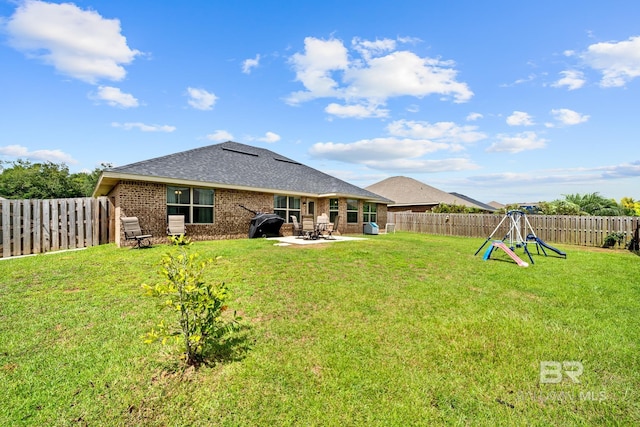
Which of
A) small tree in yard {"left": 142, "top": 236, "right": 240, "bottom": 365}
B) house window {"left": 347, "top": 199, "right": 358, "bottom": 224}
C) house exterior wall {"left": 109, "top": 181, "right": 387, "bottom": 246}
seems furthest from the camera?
house window {"left": 347, "top": 199, "right": 358, "bottom": 224}

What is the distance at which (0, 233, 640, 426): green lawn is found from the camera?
273 centimetres

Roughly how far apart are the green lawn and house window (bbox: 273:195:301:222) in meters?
9.25

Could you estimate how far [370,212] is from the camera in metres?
21.0

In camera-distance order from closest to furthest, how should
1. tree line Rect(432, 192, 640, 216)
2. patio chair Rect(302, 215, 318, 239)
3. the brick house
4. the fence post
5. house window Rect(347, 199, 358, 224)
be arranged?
the fence post → the brick house → patio chair Rect(302, 215, 318, 239) → tree line Rect(432, 192, 640, 216) → house window Rect(347, 199, 358, 224)

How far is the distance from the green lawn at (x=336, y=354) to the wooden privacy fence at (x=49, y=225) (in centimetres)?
417

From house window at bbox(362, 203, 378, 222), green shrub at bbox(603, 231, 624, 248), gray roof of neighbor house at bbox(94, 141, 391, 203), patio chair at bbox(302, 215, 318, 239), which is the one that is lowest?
green shrub at bbox(603, 231, 624, 248)

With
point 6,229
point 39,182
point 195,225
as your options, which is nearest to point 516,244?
point 195,225

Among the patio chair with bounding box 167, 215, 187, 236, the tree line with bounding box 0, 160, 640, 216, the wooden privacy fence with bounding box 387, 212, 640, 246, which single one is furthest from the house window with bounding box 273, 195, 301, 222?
the tree line with bounding box 0, 160, 640, 216

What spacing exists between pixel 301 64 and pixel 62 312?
11748 millimetres

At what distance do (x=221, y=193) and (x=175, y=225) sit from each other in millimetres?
2589

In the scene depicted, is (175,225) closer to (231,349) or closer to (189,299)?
(231,349)

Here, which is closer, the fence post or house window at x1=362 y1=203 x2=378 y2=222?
the fence post

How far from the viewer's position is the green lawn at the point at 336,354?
2727 millimetres

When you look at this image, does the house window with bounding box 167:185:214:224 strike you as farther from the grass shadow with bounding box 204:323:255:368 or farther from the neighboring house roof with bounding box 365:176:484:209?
the neighboring house roof with bounding box 365:176:484:209
